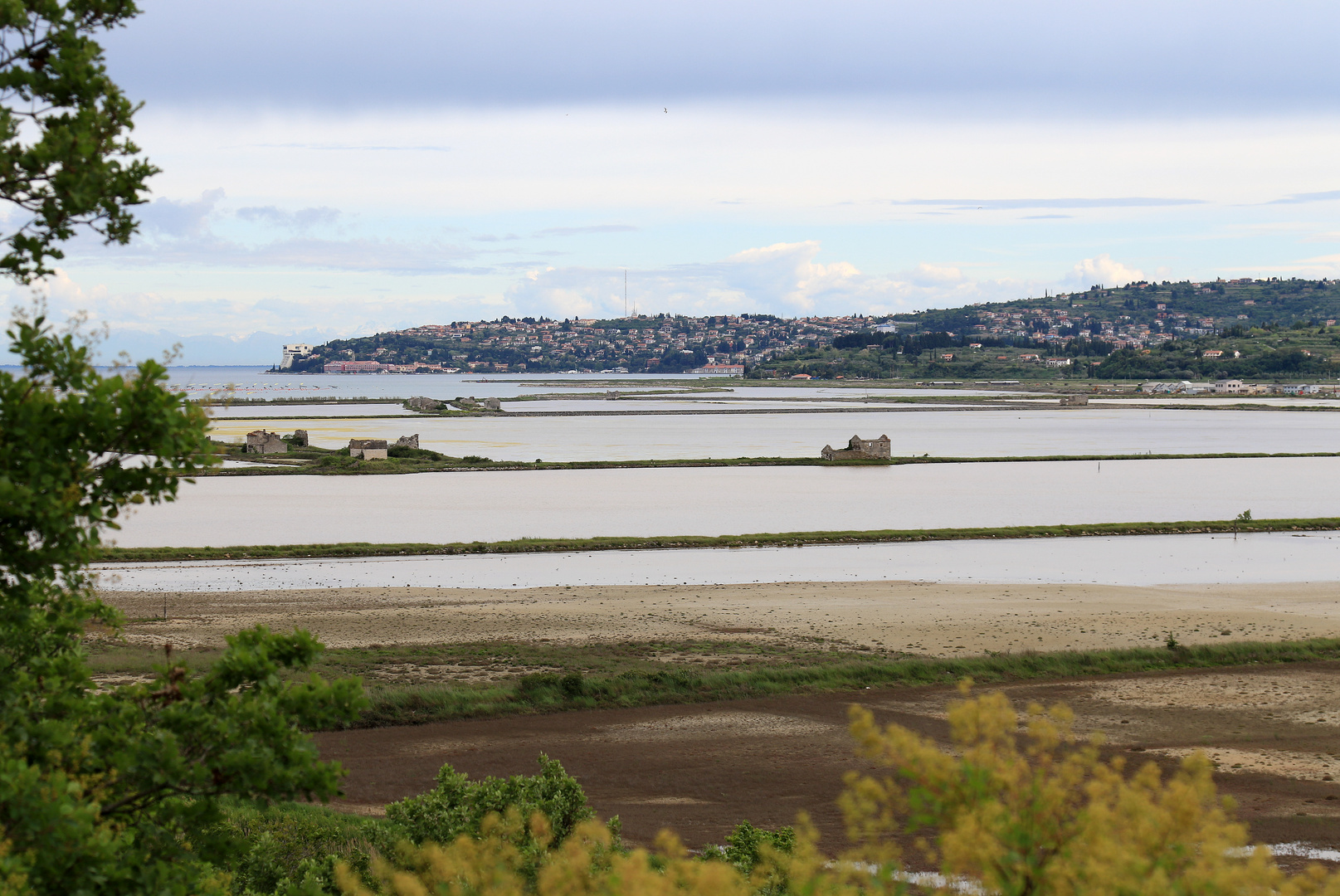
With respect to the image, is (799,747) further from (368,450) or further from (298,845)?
(368,450)

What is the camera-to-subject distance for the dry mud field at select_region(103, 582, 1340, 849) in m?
12.5

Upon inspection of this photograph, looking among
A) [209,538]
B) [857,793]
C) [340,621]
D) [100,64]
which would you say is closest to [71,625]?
[100,64]

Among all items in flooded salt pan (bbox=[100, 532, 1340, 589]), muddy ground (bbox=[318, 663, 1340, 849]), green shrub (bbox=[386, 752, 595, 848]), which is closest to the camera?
green shrub (bbox=[386, 752, 595, 848])

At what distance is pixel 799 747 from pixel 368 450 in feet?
161

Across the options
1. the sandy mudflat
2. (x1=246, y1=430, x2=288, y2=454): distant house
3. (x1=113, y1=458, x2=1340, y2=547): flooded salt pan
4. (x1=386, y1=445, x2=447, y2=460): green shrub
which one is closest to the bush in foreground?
the sandy mudflat

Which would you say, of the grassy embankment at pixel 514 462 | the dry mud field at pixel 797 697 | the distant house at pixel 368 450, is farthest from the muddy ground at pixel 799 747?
the distant house at pixel 368 450

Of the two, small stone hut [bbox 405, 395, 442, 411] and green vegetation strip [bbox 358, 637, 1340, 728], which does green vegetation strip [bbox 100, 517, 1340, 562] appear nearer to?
green vegetation strip [bbox 358, 637, 1340, 728]

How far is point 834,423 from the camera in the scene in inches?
3711

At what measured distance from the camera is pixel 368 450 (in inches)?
2359

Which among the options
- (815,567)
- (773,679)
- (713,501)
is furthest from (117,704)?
(713,501)

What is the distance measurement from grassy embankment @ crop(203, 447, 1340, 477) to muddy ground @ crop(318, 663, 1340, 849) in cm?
4192

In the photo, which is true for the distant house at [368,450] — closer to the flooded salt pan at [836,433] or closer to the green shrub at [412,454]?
the green shrub at [412,454]

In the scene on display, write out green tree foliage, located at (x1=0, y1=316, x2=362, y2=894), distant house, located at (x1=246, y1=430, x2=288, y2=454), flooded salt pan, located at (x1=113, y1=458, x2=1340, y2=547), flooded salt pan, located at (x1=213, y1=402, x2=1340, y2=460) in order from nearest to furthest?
green tree foliage, located at (x1=0, y1=316, x2=362, y2=894) < flooded salt pan, located at (x1=113, y1=458, x2=1340, y2=547) < distant house, located at (x1=246, y1=430, x2=288, y2=454) < flooded salt pan, located at (x1=213, y1=402, x2=1340, y2=460)

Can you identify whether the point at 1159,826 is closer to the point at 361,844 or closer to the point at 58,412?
the point at 58,412
